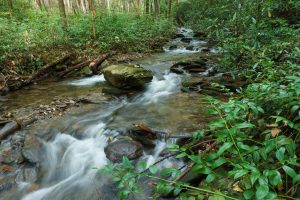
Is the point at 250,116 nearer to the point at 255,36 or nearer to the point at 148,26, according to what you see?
the point at 255,36

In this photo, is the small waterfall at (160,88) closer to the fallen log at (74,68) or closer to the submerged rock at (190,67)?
the submerged rock at (190,67)

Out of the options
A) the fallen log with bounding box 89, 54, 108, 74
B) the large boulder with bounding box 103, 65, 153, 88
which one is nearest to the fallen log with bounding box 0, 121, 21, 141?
the large boulder with bounding box 103, 65, 153, 88

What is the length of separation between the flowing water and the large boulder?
1.16 feet

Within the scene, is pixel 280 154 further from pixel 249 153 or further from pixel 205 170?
pixel 205 170

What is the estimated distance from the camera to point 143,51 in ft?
39.7

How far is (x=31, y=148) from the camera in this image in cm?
437

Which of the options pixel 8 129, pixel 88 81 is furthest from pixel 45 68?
pixel 8 129

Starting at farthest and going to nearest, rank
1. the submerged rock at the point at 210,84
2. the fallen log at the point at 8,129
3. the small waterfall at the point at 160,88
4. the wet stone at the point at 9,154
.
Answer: the small waterfall at the point at 160,88 < the submerged rock at the point at 210,84 < the fallen log at the point at 8,129 < the wet stone at the point at 9,154

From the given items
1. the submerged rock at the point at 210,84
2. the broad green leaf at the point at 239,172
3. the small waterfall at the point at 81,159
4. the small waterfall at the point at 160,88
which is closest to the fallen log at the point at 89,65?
the small waterfall at the point at 160,88

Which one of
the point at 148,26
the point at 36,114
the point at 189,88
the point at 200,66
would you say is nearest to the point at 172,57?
the point at 200,66

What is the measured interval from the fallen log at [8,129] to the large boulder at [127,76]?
281 centimetres

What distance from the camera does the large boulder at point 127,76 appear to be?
22.3ft

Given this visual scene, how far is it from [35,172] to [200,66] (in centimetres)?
639

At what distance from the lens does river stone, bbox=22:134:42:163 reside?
13.6 ft
